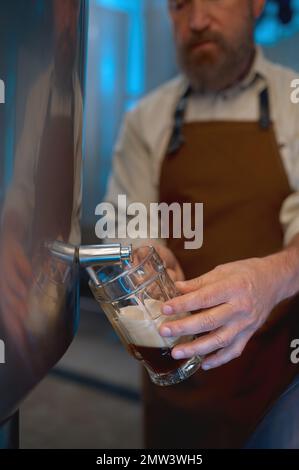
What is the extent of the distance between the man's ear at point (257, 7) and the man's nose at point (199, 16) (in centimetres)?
6

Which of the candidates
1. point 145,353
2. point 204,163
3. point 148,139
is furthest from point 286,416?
point 148,139

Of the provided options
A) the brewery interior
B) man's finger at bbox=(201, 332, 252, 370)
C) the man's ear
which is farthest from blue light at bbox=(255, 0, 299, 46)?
man's finger at bbox=(201, 332, 252, 370)

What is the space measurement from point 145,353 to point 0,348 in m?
0.15

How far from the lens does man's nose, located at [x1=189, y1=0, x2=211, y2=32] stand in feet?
2.26

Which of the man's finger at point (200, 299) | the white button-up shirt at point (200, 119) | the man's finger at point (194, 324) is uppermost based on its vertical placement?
the white button-up shirt at point (200, 119)

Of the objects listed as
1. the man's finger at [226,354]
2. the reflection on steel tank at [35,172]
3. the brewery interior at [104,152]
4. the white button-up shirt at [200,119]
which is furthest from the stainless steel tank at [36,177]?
the brewery interior at [104,152]

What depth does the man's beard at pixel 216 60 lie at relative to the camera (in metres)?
0.76

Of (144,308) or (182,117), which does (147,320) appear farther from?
(182,117)

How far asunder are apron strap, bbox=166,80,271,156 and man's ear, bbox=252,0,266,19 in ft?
0.35

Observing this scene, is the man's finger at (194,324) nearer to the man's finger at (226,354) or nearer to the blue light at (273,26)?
the man's finger at (226,354)

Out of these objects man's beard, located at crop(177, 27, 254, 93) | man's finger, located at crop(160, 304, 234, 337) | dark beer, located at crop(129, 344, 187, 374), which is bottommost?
dark beer, located at crop(129, 344, 187, 374)

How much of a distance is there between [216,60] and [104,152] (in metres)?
0.47

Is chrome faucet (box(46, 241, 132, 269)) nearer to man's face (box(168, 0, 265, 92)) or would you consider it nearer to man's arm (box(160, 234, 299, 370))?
man's arm (box(160, 234, 299, 370))

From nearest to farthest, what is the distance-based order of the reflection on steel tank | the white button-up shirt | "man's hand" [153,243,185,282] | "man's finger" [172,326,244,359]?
the reflection on steel tank
"man's finger" [172,326,244,359]
"man's hand" [153,243,185,282]
the white button-up shirt
